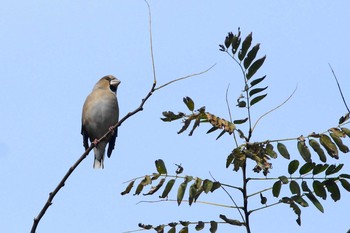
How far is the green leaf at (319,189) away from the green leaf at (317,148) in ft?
0.38

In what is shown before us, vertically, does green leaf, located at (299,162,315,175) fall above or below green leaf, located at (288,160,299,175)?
below

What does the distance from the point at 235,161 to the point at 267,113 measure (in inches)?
15.5

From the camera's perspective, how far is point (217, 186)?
2.88 meters

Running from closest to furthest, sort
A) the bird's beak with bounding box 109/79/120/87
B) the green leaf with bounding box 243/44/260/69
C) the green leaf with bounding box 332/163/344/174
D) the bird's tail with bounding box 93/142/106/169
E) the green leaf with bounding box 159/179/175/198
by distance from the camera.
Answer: the green leaf with bounding box 332/163/344/174
the green leaf with bounding box 159/179/175/198
the green leaf with bounding box 243/44/260/69
the bird's tail with bounding box 93/142/106/169
the bird's beak with bounding box 109/79/120/87

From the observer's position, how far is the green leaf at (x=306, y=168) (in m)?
2.88

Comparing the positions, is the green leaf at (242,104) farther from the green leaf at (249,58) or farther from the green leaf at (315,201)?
the green leaf at (315,201)

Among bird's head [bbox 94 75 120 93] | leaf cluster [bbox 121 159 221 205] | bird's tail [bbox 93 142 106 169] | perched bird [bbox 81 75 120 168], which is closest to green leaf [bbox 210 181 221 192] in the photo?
leaf cluster [bbox 121 159 221 205]

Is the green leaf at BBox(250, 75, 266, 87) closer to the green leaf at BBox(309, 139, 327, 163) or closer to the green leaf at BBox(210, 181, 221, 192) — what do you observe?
the green leaf at BBox(309, 139, 327, 163)

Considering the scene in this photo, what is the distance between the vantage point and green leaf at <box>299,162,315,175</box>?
2881mm

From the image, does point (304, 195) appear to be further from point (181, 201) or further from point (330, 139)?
point (181, 201)

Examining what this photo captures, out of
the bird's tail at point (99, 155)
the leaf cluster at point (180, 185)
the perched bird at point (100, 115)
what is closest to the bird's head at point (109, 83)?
the perched bird at point (100, 115)

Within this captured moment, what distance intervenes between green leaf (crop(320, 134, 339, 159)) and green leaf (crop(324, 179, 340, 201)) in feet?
0.38

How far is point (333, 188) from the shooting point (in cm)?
285

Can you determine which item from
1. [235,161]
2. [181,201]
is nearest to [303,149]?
[235,161]
